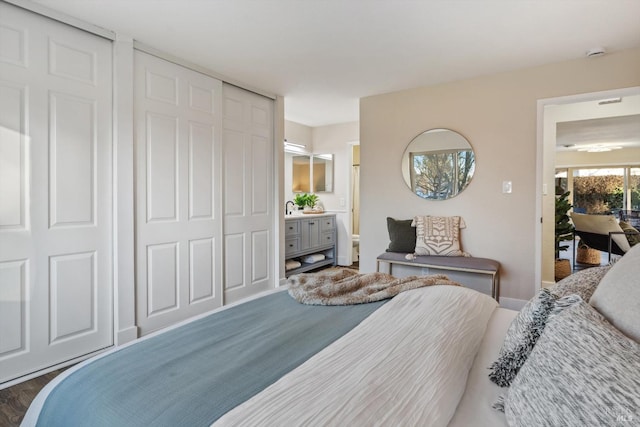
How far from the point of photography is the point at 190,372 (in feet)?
3.28

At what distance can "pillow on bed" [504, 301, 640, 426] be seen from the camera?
605mm

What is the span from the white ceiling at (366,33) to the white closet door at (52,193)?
30 centimetres

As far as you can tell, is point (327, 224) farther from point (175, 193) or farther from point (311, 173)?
point (175, 193)

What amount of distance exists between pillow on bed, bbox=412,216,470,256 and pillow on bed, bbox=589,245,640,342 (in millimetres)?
2519

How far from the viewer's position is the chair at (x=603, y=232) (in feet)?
13.9

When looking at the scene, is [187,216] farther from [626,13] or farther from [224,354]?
[626,13]

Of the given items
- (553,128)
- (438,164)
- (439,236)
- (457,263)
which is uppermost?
(553,128)

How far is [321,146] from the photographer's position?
18.9ft

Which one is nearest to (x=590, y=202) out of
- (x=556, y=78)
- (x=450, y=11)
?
(x=556, y=78)

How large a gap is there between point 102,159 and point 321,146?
3.75 m

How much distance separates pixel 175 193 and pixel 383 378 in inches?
101

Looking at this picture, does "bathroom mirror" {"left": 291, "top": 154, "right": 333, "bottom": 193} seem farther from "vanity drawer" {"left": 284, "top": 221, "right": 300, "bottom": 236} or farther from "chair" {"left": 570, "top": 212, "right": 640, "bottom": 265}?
"chair" {"left": 570, "top": 212, "right": 640, "bottom": 265}

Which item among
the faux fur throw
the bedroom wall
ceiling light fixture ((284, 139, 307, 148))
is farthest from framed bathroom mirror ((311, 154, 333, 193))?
the faux fur throw

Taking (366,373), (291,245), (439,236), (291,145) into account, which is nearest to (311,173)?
(291,145)
